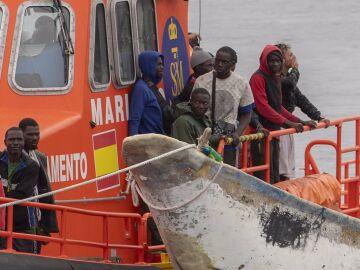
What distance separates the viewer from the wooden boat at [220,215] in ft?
28.3

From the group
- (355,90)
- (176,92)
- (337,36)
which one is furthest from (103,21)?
(337,36)

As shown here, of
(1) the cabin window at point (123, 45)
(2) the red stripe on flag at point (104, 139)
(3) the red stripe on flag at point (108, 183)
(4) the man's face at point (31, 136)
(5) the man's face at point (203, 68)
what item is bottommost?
(3) the red stripe on flag at point (108, 183)

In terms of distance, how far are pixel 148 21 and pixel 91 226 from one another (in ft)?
6.42

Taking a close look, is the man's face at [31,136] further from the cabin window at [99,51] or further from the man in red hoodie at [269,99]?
the man in red hoodie at [269,99]

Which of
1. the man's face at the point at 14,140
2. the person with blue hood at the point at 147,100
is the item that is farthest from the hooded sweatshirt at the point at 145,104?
the man's face at the point at 14,140

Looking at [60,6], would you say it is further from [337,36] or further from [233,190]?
[337,36]

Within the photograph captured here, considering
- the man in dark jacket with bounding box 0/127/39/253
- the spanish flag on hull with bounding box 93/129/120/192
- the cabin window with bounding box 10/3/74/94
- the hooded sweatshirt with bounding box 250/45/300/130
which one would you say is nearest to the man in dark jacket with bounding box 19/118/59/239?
the man in dark jacket with bounding box 0/127/39/253

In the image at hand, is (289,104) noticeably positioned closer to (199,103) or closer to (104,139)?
(199,103)

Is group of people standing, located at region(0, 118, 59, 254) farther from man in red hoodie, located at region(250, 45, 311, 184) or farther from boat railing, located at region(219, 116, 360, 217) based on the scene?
man in red hoodie, located at region(250, 45, 311, 184)

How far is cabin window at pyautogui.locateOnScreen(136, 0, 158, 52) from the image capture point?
35.4ft

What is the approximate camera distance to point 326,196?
11219mm

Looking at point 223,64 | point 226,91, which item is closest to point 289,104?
point 226,91

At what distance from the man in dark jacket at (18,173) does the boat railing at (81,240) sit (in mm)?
207

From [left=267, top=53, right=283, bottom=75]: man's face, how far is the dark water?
1330 cm
